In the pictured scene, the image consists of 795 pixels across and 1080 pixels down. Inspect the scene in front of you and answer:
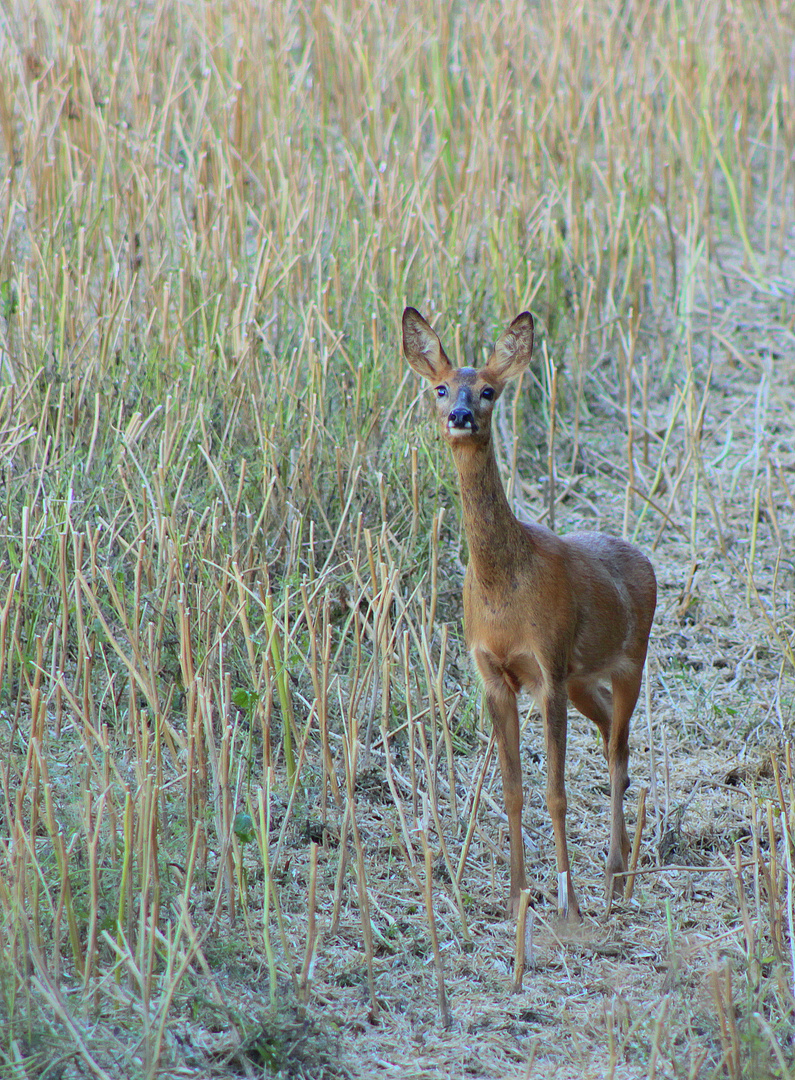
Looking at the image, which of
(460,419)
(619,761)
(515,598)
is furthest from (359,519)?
(619,761)

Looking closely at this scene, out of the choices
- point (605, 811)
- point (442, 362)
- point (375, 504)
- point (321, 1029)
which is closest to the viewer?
point (321, 1029)

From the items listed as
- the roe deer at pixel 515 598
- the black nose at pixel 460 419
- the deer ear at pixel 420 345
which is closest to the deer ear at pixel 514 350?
the roe deer at pixel 515 598

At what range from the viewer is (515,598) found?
3355 millimetres

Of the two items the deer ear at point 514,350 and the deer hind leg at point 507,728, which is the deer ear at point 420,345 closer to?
the deer ear at point 514,350

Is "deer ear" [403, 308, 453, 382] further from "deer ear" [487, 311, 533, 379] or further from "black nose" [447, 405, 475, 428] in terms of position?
"black nose" [447, 405, 475, 428]

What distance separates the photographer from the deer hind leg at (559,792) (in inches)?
133

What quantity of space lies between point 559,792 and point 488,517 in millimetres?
803

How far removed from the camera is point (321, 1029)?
109 inches

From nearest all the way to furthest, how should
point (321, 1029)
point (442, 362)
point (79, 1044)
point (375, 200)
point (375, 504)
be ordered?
point (79, 1044)
point (321, 1029)
point (442, 362)
point (375, 504)
point (375, 200)

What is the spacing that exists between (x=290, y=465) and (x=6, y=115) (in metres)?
2.99

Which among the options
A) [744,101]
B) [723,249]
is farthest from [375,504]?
[744,101]

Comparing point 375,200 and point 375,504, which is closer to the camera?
point 375,504

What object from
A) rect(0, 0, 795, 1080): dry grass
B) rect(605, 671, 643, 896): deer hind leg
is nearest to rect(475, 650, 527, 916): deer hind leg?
rect(0, 0, 795, 1080): dry grass

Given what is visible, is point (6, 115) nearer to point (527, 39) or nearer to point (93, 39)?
point (93, 39)
